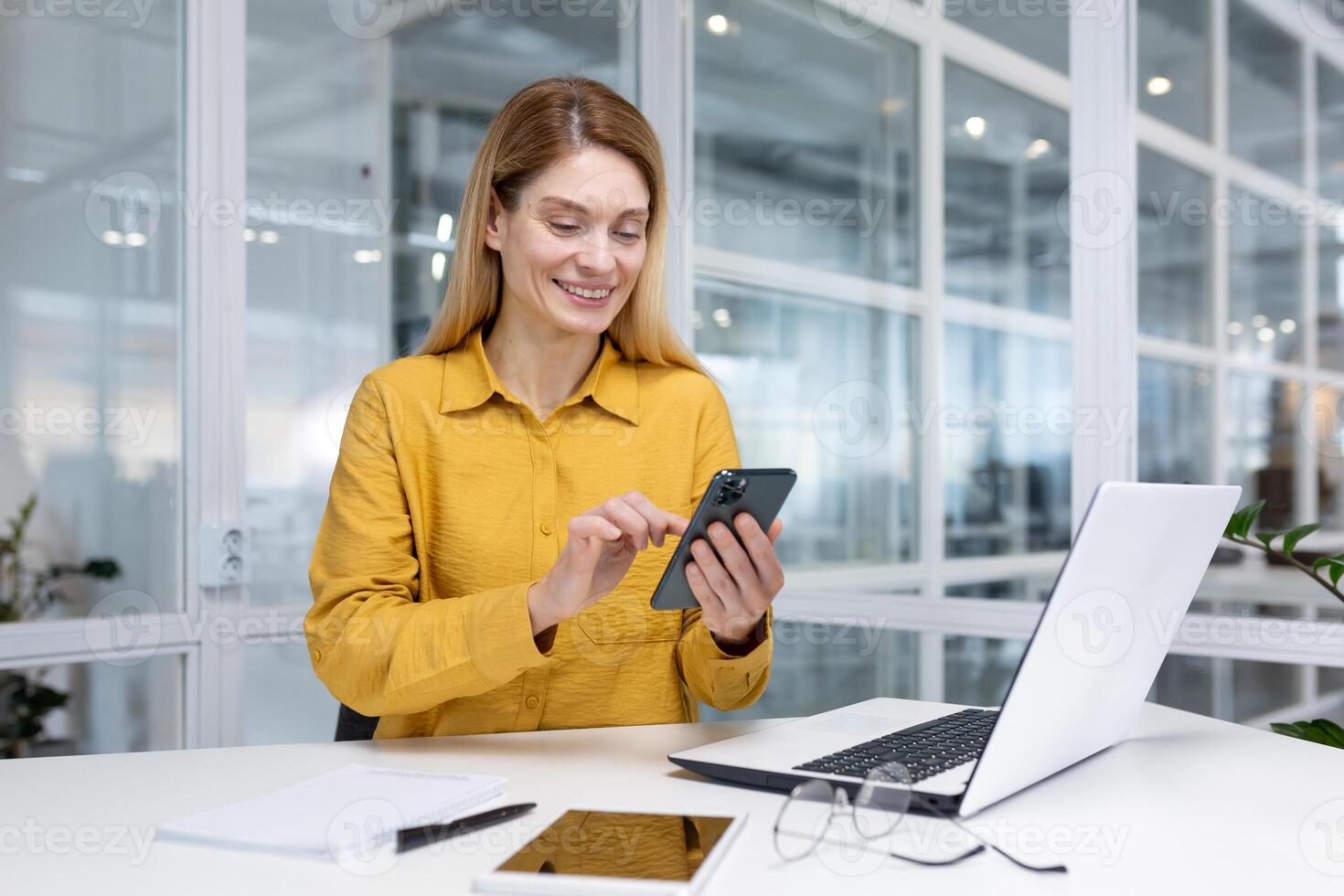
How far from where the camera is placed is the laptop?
2.82ft

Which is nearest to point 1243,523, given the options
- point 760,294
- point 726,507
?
point 726,507

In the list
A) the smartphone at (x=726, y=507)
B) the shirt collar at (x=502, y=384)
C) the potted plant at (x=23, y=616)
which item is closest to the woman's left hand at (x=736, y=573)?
the smartphone at (x=726, y=507)

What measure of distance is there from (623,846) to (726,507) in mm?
376

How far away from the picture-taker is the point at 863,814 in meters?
0.93

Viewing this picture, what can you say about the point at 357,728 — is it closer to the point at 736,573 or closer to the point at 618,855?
the point at 736,573

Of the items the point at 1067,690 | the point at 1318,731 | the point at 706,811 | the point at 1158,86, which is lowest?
the point at 1318,731

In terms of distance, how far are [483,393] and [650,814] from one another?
2.66 ft

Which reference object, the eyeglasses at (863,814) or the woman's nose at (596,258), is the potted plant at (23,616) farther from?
the eyeglasses at (863,814)

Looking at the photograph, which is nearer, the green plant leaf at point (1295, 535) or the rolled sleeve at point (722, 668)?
the rolled sleeve at point (722, 668)

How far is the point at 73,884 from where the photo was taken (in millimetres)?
796

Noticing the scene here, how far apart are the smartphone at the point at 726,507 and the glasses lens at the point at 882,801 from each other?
29 cm

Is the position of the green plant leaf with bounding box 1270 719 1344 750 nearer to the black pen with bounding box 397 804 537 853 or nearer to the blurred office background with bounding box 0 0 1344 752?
the blurred office background with bounding box 0 0 1344 752

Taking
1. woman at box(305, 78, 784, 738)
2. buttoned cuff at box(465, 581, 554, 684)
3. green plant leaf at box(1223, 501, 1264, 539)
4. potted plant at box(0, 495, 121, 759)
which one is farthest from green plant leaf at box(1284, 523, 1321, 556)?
potted plant at box(0, 495, 121, 759)

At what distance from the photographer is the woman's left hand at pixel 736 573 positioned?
1.14 m
